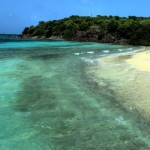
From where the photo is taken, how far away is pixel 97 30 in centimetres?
9419

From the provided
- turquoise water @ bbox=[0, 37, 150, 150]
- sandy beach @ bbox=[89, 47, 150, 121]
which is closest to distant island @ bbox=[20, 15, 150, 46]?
sandy beach @ bbox=[89, 47, 150, 121]

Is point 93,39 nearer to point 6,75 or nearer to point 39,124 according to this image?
point 6,75

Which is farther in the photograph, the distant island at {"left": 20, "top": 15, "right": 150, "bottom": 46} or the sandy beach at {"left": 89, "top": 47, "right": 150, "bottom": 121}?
the distant island at {"left": 20, "top": 15, "right": 150, "bottom": 46}

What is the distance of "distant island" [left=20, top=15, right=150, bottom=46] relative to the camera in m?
80.3

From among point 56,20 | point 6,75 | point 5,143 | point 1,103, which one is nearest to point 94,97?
point 1,103

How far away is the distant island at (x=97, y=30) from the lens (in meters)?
80.3

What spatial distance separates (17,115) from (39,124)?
127 centimetres

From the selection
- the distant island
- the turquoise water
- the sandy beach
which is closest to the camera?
the turquoise water

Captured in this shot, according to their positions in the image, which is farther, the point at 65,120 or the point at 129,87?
the point at 129,87

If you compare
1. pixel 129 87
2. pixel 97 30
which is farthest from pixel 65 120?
pixel 97 30

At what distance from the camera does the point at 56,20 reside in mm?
123312

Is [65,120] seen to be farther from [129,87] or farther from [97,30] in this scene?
[97,30]

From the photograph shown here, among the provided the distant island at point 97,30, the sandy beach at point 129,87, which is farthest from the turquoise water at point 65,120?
the distant island at point 97,30

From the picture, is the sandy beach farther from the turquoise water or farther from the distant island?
the distant island
